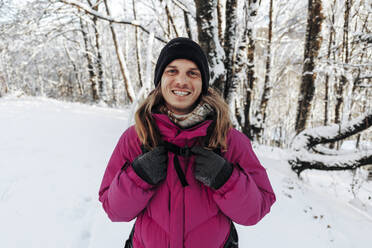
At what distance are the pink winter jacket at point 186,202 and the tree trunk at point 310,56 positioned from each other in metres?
4.98

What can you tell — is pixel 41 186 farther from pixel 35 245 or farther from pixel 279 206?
pixel 279 206

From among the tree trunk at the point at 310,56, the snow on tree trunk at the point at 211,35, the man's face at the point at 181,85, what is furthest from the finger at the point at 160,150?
the tree trunk at the point at 310,56

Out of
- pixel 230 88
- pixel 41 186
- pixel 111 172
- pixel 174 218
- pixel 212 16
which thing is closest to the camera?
pixel 174 218

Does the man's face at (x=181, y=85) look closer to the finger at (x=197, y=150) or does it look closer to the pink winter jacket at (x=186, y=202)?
the pink winter jacket at (x=186, y=202)

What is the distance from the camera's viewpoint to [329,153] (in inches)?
179

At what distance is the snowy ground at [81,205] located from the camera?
2.34 meters

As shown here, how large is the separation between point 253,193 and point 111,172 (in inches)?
34.0

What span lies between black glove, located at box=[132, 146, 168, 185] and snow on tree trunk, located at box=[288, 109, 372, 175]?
4.09 meters

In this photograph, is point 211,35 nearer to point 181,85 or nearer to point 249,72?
point 181,85

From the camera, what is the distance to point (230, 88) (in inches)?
173

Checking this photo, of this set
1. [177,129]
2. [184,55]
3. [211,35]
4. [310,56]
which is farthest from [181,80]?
[310,56]

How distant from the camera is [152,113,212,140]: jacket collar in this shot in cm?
121

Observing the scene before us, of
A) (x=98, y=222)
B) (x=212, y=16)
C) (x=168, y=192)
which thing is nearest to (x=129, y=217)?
(x=168, y=192)

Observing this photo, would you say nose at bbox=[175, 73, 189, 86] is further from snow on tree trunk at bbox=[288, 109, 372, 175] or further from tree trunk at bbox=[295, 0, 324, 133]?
tree trunk at bbox=[295, 0, 324, 133]
